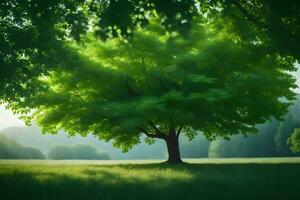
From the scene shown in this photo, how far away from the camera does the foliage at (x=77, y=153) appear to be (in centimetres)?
9212

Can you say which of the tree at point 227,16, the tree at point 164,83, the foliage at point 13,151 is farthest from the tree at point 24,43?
the foliage at point 13,151

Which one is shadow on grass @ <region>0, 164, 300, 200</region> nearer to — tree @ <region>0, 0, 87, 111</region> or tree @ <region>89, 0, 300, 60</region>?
tree @ <region>89, 0, 300, 60</region>

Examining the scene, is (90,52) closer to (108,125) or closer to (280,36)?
(108,125)

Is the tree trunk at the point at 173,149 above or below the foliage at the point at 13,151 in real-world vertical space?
below

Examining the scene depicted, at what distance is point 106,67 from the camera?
25.2m

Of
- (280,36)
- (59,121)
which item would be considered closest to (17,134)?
(59,121)

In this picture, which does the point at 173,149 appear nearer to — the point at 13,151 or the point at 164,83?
the point at 164,83

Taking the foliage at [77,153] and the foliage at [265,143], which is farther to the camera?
the foliage at [77,153]

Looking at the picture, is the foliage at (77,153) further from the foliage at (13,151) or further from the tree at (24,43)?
the tree at (24,43)

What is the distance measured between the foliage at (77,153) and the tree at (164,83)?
211 ft

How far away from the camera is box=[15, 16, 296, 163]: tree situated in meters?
23.4

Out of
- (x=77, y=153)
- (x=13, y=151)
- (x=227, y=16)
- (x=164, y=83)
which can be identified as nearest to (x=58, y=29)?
(x=164, y=83)

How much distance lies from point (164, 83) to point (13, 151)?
64.0m

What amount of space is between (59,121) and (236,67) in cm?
1294
